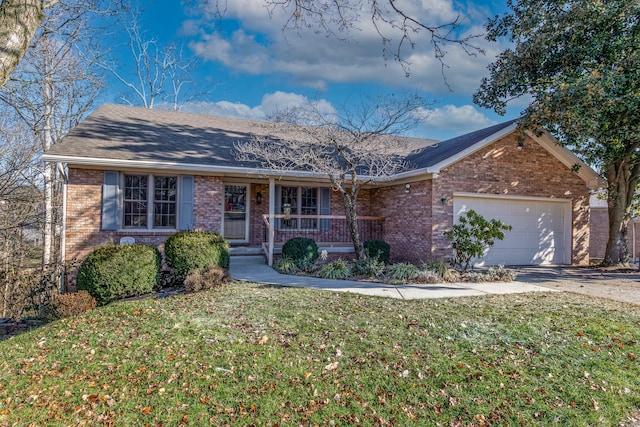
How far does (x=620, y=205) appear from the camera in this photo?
12.1 m

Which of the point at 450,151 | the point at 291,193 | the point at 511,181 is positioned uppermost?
the point at 450,151

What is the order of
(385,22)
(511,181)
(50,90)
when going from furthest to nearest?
(50,90), (511,181), (385,22)

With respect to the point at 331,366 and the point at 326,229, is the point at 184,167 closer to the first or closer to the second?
the point at 326,229

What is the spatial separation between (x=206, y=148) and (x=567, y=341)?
33.7 ft

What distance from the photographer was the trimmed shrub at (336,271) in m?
9.20

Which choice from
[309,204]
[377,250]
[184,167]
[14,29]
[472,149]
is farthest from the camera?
[309,204]

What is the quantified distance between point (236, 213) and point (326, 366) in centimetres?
927

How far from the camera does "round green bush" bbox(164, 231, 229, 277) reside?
8.33 metres

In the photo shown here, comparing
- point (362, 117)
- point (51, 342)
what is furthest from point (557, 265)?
point (51, 342)

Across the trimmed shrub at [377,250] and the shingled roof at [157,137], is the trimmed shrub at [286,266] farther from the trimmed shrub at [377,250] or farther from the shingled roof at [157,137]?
the shingled roof at [157,137]

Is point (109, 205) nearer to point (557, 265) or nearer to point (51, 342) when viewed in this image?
point (51, 342)

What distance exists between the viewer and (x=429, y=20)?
4.97 metres

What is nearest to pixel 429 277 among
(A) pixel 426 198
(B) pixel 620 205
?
(A) pixel 426 198

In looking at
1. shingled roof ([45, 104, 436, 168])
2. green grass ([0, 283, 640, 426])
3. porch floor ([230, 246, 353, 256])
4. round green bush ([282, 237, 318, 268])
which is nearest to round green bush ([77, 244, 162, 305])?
green grass ([0, 283, 640, 426])
